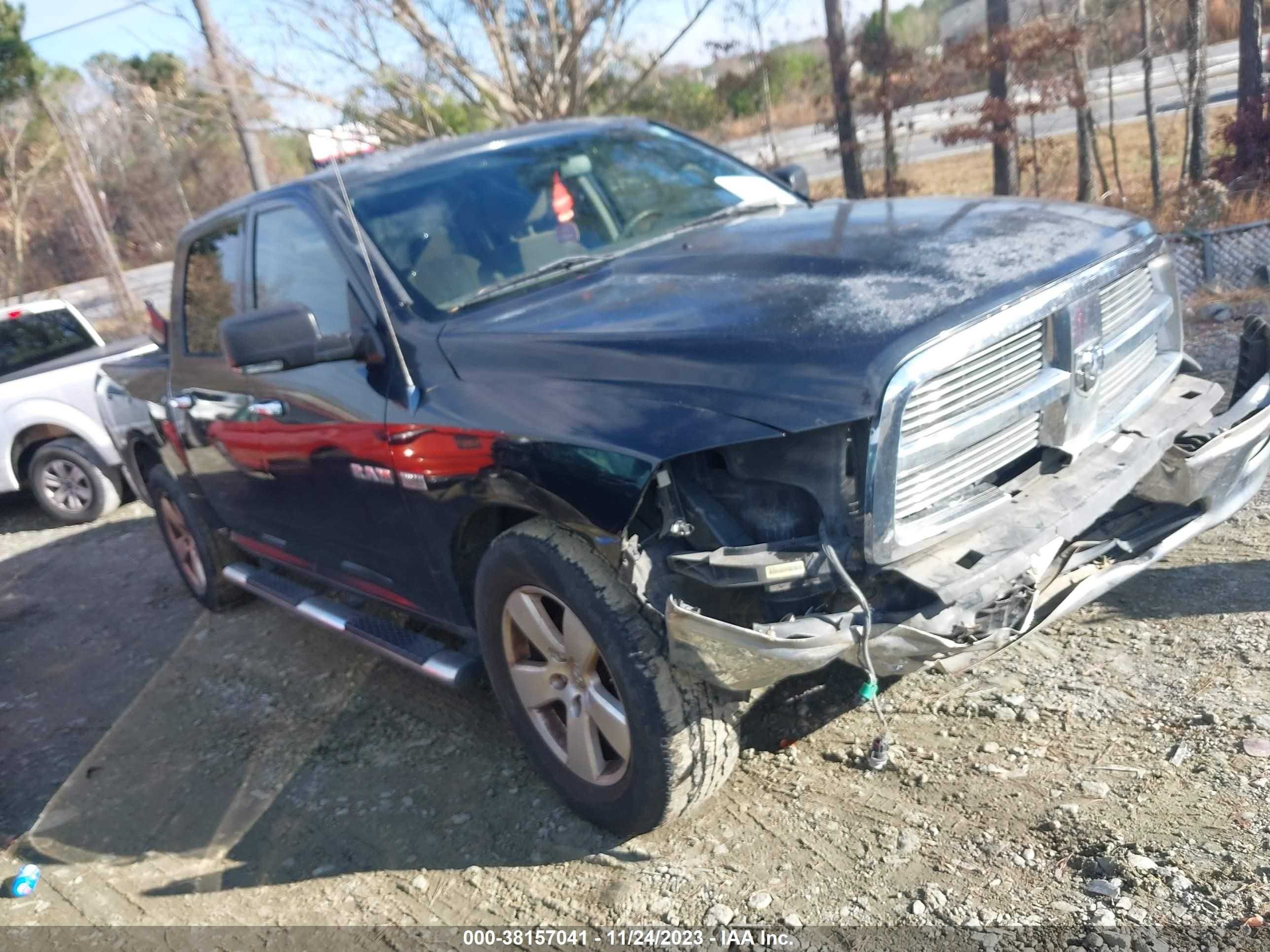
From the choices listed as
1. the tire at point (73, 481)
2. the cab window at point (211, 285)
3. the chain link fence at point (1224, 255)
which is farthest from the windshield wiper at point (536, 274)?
the tire at point (73, 481)

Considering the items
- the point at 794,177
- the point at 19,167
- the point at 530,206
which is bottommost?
the point at 794,177

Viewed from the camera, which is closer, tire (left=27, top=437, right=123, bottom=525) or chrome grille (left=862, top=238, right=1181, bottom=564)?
chrome grille (left=862, top=238, right=1181, bottom=564)

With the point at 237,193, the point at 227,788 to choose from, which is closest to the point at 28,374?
the point at 227,788

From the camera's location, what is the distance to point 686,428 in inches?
104

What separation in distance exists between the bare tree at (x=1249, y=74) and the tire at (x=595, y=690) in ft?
28.4

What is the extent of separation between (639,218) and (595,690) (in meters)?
1.87

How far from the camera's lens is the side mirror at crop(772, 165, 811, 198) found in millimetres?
4980

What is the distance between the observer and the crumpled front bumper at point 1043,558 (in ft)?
8.36

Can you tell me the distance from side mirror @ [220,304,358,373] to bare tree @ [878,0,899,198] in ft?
29.6

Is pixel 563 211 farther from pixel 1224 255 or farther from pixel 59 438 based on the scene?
pixel 59 438

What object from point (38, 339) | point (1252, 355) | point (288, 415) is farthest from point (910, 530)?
point (38, 339)

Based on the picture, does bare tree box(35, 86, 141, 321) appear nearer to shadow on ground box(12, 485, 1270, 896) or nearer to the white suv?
the white suv

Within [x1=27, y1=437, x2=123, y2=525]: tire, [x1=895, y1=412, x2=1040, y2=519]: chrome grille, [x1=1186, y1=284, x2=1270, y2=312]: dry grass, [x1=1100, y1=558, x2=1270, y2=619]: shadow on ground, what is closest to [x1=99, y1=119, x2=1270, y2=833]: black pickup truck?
[x1=895, y1=412, x2=1040, y2=519]: chrome grille

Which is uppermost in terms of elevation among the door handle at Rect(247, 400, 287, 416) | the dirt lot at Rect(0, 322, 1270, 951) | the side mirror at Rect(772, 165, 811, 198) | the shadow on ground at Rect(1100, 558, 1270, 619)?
the side mirror at Rect(772, 165, 811, 198)
